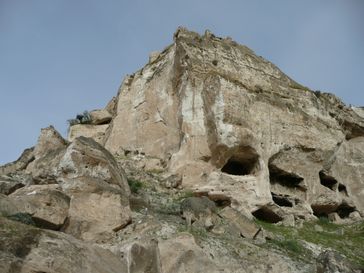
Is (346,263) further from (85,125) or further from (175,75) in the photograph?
(85,125)

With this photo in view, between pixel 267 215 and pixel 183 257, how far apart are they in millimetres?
11146

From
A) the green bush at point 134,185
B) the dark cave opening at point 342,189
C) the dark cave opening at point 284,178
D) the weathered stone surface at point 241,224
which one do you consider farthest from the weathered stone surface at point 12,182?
the dark cave opening at point 342,189

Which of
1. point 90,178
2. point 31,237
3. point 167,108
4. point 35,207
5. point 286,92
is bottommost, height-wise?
point 31,237

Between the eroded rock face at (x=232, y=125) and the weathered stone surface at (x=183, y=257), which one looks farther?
the eroded rock face at (x=232, y=125)

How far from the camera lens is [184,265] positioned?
14.4 metres

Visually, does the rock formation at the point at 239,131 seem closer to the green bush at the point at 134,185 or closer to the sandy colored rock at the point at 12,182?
the green bush at the point at 134,185

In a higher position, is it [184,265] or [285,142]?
[285,142]

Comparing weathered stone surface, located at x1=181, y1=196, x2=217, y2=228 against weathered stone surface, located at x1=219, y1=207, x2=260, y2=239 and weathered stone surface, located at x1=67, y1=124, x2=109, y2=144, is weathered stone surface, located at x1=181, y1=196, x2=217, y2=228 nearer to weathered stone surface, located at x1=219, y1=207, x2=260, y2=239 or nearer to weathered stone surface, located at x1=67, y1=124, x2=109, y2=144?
weathered stone surface, located at x1=219, y1=207, x2=260, y2=239

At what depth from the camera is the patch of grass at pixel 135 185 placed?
21020 millimetres

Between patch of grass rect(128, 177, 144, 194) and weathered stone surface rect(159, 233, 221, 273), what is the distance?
20.1 ft

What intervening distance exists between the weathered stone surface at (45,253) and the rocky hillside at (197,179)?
1.3 inches

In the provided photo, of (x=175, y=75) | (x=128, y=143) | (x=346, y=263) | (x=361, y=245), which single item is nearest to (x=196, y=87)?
(x=175, y=75)

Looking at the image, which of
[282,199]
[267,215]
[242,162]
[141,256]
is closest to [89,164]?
[141,256]

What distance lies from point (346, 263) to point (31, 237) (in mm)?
8884
